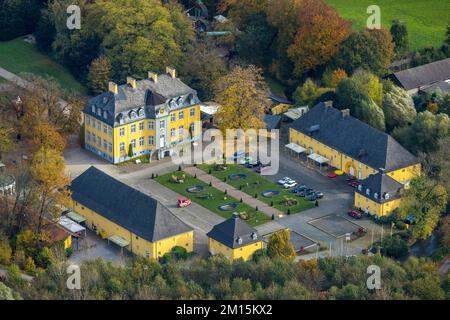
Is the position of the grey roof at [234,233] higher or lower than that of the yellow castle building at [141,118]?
lower

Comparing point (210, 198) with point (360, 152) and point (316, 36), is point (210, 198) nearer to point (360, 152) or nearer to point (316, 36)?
point (360, 152)

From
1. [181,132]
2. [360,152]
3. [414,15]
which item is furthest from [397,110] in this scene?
[414,15]

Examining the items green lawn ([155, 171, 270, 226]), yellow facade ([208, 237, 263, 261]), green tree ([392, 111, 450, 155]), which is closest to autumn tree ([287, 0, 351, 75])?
green tree ([392, 111, 450, 155])

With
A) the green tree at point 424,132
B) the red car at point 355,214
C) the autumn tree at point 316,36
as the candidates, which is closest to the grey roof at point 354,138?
the green tree at point 424,132

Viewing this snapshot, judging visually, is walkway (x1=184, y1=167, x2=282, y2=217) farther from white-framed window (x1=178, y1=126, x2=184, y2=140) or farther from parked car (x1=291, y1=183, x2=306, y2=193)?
white-framed window (x1=178, y1=126, x2=184, y2=140)

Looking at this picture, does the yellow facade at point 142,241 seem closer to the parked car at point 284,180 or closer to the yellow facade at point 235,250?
the yellow facade at point 235,250
